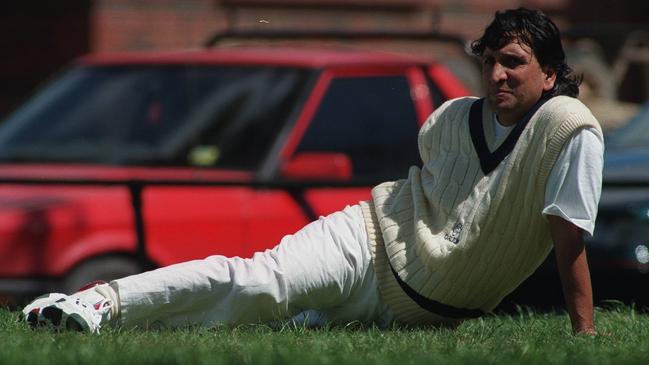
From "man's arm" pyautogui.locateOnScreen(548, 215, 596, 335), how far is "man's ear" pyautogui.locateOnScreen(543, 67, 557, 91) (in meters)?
0.54

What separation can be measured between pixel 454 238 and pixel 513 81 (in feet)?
1.91

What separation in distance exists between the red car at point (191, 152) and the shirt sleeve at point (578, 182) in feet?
9.83

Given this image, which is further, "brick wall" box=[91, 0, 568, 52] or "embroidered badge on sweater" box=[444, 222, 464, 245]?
"brick wall" box=[91, 0, 568, 52]

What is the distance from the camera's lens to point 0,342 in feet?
16.9

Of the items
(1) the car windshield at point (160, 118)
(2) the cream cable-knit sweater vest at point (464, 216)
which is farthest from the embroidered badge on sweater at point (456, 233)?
(1) the car windshield at point (160, 118)

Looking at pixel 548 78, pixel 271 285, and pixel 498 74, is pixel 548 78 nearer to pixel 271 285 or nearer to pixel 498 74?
pixel 498 74

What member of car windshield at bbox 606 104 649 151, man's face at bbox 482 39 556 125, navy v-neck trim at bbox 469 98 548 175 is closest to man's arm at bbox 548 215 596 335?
navy v-neck trim at bbox 469 98 548 175

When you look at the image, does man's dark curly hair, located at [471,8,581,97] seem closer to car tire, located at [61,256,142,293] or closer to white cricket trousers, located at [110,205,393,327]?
white cricket trousers, located at [110,205,393,327]

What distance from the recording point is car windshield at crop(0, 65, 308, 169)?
900 cm

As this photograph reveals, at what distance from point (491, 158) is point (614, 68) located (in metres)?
13.6

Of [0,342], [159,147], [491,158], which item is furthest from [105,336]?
[159,147]

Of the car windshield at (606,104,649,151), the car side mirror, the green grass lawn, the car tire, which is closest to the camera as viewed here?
the green grass lawn

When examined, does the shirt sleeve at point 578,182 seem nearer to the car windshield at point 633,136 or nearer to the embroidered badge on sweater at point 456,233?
the embroidered badge on sweater at point 456,233

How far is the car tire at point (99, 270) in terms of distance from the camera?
837 centimetres
